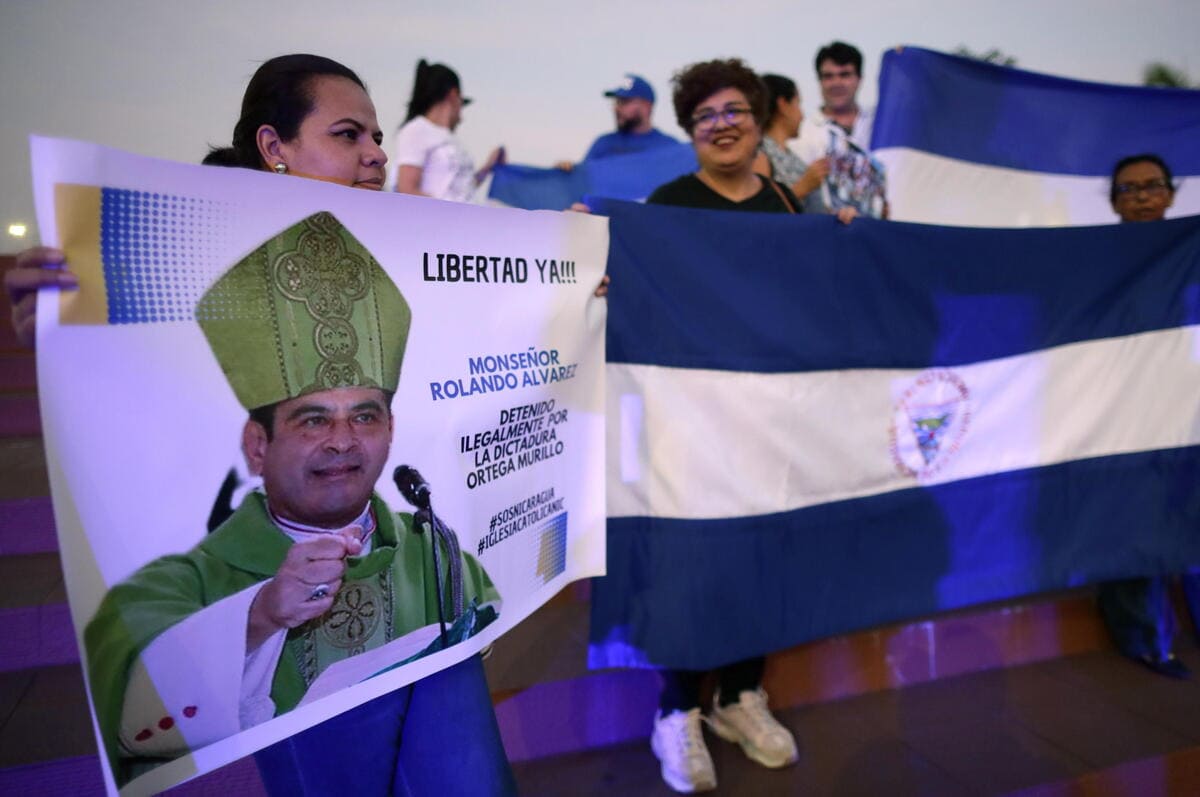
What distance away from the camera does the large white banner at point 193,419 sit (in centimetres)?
89

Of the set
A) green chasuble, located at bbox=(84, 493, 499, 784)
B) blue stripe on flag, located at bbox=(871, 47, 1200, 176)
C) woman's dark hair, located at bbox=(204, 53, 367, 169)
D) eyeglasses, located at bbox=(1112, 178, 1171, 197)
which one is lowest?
green chasuble, located at bbox=(84, 493, 499, 784)

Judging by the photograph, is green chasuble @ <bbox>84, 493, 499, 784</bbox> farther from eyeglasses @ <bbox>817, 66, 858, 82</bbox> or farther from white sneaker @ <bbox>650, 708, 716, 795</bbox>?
eyeglasses @ <bbox>817, 66, 858, 82</bbox>

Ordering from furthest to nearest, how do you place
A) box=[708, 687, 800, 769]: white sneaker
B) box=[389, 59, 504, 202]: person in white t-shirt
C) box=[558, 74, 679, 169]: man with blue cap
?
1. box=[558, 74, 679, 169]: man with blue cap
2. box=[389, 59, 504, 202]: person in white t-shirt
3. box=[708, 687, 800, 769]: white sneaker

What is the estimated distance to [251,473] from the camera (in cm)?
102

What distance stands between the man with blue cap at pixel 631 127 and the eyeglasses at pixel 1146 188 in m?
2.34

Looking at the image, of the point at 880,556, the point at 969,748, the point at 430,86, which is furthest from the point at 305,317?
the point at 430,86

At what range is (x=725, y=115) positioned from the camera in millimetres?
2348

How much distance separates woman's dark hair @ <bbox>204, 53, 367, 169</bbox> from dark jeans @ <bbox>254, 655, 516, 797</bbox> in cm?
83

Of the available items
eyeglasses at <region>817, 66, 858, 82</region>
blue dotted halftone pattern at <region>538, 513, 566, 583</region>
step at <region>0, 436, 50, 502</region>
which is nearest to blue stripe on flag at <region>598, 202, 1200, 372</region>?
blue dotted halftone pattern at <region>538, 513, 566, 583</region>

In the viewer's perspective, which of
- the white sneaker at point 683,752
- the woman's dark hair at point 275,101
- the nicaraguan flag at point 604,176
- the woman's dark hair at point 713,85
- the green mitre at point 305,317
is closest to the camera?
the green mitre at point 305,317

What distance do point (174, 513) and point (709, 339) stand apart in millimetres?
1429

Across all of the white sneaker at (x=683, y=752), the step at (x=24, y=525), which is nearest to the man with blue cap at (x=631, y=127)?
the step at (x=24, y=525)

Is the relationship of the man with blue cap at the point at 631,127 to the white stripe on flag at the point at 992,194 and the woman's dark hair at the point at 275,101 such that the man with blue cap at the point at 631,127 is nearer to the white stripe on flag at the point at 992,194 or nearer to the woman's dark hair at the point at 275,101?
the white stripe on flag at the point at 992,194

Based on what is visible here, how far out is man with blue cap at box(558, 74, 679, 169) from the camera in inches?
179
